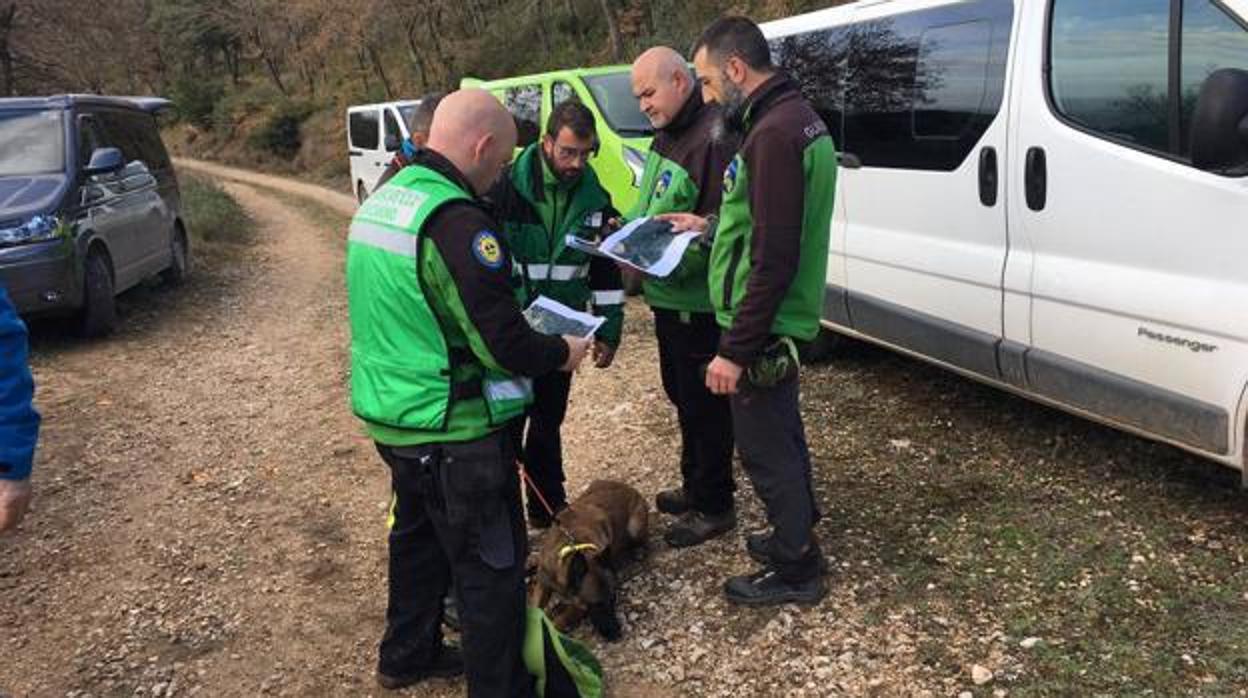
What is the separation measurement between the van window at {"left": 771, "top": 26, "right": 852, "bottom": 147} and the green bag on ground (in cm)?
302

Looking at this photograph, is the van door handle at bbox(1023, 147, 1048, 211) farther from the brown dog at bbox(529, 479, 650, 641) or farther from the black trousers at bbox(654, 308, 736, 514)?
the brown dog at bbox(529, 479, 650, 641)

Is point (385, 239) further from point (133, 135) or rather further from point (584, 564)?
point (133, 135)

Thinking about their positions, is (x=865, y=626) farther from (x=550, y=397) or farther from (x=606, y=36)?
(x=606, y=36)

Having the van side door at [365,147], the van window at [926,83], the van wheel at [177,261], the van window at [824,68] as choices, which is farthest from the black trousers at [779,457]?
the van side door at [365,147]

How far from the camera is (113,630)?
12.2ft

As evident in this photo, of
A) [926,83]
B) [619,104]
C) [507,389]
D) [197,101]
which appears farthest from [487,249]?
[197,101]

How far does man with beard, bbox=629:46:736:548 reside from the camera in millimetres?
3547

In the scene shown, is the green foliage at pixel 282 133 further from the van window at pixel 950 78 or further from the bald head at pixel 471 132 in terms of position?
the bald head at pixel 471 132

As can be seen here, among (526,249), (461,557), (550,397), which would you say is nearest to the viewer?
(461,557)

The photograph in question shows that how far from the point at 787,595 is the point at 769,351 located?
934 millimetres

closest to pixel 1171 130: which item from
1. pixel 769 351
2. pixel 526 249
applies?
pixel 769 351

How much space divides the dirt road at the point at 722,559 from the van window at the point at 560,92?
3.65 metres

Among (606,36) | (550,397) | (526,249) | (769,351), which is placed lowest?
(550,397)

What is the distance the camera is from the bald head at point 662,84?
3.53 metres
